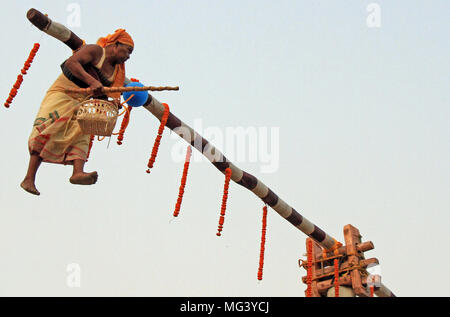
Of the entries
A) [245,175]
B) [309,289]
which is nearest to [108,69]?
[245,175]

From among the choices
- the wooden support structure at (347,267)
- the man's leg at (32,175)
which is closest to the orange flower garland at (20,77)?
the man's leg at (32,175)

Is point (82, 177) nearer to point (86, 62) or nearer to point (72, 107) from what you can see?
point (72, 107)

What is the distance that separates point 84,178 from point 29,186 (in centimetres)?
45

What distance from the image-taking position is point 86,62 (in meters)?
5.54

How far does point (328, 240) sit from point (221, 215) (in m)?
2.92

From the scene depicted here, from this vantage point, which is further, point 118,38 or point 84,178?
point 118,38

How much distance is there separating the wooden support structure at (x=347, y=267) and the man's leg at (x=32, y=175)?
507cm

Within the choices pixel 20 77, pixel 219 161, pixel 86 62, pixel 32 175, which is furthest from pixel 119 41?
pixel 219 161

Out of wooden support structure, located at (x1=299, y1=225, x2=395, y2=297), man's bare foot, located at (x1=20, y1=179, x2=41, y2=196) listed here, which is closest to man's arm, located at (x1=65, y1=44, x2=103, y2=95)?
man's bare foot, located at (x1=20, y1=179, x2=41, y2=196)

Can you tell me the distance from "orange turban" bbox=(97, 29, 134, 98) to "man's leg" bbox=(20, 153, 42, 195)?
0.81 m

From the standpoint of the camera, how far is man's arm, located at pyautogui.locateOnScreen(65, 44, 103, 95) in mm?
5375

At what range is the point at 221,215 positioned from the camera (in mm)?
6980

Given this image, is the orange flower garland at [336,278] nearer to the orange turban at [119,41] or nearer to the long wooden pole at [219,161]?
the long wooden pole at [219,161]

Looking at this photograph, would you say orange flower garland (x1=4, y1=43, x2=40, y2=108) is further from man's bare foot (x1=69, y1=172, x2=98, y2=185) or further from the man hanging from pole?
man's bare foot (x1=69, y1=172, x2=98, y2=185)
